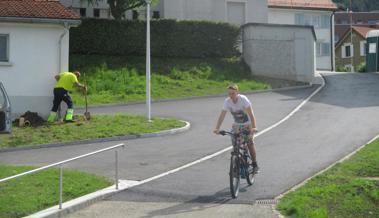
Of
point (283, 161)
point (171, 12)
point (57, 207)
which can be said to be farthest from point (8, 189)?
point (171, 12)

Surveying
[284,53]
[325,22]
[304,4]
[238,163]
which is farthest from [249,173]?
[325,22]

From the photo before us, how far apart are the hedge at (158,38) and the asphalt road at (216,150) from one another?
6.97 metres

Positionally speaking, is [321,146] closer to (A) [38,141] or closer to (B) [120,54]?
(A) [38,141]

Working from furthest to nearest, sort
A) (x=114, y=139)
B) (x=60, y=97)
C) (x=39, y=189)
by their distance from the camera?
(x=60, y=97)
(x=114, y=139)
(x=39, y=189)

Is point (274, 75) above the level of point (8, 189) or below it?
above

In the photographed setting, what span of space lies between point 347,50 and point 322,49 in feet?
52.8

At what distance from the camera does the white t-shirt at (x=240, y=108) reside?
11234mm

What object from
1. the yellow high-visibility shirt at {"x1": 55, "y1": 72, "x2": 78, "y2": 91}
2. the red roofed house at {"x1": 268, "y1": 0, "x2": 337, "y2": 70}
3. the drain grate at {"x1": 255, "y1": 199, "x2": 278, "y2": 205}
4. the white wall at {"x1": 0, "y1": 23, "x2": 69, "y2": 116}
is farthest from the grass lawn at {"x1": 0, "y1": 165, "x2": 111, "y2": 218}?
the red roofed house at {"x1": 268, "y1": 0, "x2": 337, "y2": 70}

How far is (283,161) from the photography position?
13.9 metres

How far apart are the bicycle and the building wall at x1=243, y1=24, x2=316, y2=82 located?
21.3 metres

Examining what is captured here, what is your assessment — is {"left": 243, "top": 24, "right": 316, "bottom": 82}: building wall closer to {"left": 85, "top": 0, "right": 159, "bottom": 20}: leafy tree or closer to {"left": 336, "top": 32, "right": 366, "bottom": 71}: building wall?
{"left": 85, "top": 0, "right": 159, "bottom": 20}: leafy tree

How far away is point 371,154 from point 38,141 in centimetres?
851

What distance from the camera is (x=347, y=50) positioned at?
2948 inches

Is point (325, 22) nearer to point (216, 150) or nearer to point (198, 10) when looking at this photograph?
point (198, 10)
